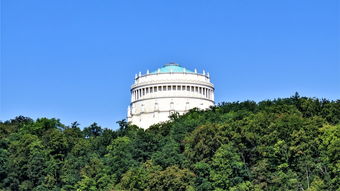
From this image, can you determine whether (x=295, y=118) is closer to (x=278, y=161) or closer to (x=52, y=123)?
(x=278, y=161)

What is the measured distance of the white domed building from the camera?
121375 millimetres

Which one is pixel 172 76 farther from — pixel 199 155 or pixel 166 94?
pixel 199 155

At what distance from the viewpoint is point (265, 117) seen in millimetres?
70625

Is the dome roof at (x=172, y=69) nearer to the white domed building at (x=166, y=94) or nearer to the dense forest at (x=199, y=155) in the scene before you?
the white domed building at (x=166, y=94)

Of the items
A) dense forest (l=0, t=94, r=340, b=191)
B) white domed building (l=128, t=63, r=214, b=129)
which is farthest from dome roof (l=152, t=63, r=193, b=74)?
dense forest (l=0, t=94, r=340, b=191)

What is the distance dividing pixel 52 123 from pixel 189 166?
28.7m

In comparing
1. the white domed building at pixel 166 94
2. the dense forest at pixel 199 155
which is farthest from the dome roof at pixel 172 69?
the dense forest at pixel 199 155

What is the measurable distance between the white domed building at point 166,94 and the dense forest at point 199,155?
33.2 meters

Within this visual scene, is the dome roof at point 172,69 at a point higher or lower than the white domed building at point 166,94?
higher

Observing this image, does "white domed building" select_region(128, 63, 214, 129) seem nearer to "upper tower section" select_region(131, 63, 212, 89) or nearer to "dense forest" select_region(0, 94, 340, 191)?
"upper tower section" select_region(131, 63, 212, 89)

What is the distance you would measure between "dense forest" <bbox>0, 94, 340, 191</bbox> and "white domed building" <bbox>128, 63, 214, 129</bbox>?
1308 inches

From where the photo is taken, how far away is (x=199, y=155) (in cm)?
6844

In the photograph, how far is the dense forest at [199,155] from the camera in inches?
2539

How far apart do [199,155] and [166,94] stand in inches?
2131
